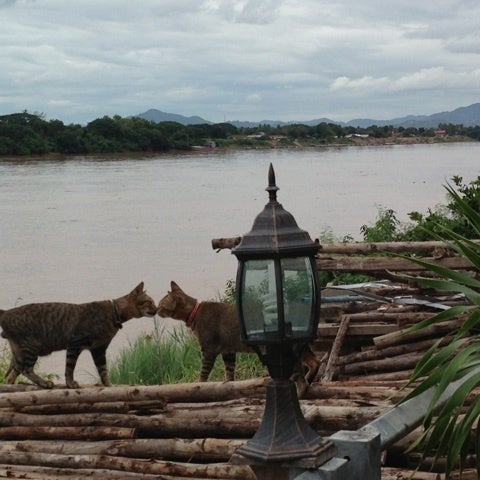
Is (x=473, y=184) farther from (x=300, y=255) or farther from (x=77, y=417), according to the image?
(x=300, y=255)

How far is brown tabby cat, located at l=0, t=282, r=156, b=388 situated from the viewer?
7.60 m

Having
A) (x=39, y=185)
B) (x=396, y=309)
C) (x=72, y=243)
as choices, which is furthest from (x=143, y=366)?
(x=39, y=185)

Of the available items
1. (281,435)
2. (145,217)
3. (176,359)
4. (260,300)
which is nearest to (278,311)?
(260,300)

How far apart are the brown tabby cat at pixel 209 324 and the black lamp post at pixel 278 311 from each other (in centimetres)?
410

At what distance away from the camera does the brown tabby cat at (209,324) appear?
7.92 m

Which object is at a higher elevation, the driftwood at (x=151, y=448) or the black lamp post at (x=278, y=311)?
the black lamp post at (x=278, y=311)

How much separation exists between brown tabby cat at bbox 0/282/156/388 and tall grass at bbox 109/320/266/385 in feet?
6.47

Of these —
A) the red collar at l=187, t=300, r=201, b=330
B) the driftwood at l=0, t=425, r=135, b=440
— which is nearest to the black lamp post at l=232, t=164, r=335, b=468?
the driftwood at l=0, t=425, r=135, b=440

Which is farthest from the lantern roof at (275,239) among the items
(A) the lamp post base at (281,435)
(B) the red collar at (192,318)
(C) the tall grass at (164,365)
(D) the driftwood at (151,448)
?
(C) the tall grass at (164,365)

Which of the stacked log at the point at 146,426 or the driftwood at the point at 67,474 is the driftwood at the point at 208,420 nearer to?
the stacked log at the point at 146,426

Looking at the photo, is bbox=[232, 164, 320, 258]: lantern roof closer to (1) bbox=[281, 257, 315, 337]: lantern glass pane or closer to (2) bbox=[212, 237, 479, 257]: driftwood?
(1) bbox=[281, 257, 315, 337]: lantern glass pane

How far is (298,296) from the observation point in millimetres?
3660

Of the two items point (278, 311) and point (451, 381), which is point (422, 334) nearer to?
point (451, 381)

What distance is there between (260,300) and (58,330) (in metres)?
4.31
